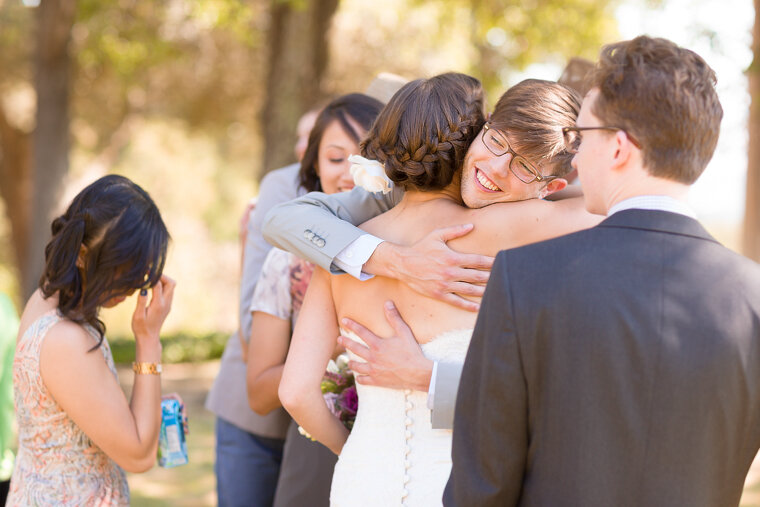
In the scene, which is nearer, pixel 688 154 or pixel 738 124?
pixel 688 154

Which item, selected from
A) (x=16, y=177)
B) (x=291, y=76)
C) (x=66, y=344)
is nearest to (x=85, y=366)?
(x=66, y=344)

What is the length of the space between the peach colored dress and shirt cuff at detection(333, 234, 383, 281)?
921 millimetres

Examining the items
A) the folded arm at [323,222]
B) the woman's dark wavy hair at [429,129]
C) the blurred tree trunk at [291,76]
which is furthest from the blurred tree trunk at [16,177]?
the woman's dark wavy hair at [429,129]

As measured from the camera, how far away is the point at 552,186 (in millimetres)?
2297

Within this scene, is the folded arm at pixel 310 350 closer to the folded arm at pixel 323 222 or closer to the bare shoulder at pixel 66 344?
the folded arm at pixel 323 222

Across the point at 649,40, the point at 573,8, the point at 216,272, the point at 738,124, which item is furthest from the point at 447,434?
the point at 216,272

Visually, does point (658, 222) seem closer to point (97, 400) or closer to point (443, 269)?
point (443, 269)

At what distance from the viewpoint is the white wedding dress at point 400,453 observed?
2064 mm

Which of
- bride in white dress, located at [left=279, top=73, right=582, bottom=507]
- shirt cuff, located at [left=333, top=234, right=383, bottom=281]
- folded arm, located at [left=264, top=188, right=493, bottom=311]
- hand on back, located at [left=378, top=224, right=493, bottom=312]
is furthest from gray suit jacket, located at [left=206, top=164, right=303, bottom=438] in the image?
hand on back, located at [left=378, top=224, right=493, bottom=312]

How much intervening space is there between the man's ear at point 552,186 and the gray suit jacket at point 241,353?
4.97 ft

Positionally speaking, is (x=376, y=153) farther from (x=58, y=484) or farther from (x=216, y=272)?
(x=216, y=272)

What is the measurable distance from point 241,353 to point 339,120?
1.26 m

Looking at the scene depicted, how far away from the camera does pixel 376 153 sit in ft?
7.16

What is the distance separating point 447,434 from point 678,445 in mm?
709
